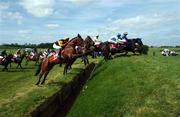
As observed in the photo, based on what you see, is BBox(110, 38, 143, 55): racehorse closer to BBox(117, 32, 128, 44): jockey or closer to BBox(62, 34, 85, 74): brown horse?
BBox(117, 32, 128, 44): jockey

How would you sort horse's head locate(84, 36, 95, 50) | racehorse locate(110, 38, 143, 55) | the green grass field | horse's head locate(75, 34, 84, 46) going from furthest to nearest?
1. racehorse locate(110, 38, 143, 55)
2. horse's head locate(84, 36, 95, 50)
3. horse's head locate(75, 34, 84, 46)
4. the green grass field

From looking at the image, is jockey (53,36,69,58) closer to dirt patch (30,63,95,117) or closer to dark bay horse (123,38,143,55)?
dirt patch (30,63,95,117)

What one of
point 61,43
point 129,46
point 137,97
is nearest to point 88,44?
point 61,43

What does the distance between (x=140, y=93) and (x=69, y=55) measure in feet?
45.6

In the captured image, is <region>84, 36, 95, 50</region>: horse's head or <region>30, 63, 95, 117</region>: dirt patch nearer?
<region>30, 63, 95, 117</region>: dirt patch

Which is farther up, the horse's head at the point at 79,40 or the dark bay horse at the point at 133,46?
the horse's head at the point at 79,40

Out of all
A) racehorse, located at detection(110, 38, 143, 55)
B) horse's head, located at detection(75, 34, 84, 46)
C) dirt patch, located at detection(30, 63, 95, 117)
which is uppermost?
horse's head, located at detection(75, 34, 84, 46)

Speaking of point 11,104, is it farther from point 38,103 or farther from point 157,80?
point 157,80

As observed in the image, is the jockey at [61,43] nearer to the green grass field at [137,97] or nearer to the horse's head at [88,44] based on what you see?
the horse's head at [88,44]

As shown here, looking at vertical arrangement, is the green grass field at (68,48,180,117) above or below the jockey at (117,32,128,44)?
below

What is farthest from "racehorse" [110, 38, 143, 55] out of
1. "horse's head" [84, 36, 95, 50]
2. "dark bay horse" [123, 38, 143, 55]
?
"horse's head" [84, 36, 95, 50]

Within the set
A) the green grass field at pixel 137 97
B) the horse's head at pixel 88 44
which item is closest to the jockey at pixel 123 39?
the horse's head at pixel 88 44

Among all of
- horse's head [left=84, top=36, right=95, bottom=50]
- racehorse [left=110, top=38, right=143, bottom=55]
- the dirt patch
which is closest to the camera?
the dirt patch

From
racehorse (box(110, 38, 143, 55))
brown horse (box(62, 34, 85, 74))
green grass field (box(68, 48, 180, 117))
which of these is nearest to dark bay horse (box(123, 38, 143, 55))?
racehorse (box(110, 38, 143, 55))
